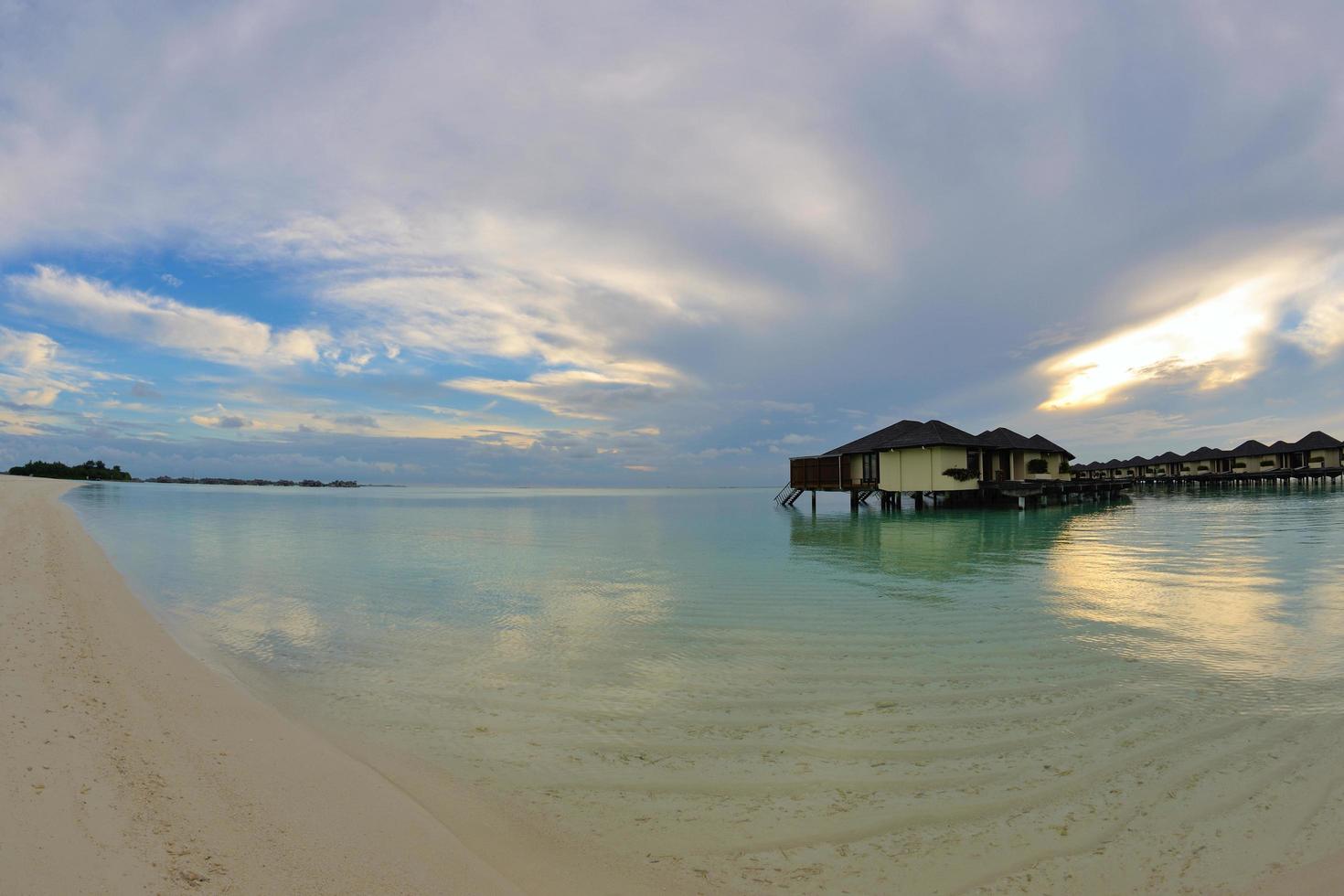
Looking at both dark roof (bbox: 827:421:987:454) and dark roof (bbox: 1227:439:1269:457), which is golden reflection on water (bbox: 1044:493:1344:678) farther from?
dark roof (bbox: 1227:439:1269:457)

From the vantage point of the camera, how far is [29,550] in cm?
1461

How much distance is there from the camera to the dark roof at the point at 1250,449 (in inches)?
2431

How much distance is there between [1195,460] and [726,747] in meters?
88.2

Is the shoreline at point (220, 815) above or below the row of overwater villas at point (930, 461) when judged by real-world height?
below

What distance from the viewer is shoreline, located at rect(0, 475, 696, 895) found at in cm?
286

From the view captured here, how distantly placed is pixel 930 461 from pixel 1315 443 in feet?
167

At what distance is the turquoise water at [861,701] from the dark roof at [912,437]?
19.5 m

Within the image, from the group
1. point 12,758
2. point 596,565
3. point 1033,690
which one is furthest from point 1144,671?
point 596,565

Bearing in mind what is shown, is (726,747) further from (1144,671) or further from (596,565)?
(596,565)

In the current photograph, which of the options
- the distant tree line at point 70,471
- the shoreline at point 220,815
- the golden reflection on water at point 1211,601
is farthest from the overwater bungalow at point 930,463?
the distant tree line at point 70,471

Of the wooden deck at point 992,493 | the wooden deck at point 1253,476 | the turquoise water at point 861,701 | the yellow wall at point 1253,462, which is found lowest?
the turquoise water at point 861,701

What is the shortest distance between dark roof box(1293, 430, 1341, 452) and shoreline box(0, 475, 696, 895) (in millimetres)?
80015

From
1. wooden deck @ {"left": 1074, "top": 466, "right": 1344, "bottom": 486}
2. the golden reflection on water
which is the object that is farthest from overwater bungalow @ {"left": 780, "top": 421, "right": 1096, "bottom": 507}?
the golden reflection on water

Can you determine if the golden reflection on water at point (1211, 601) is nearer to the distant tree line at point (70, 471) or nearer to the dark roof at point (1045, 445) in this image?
the dark roof at point (1045, 445)
